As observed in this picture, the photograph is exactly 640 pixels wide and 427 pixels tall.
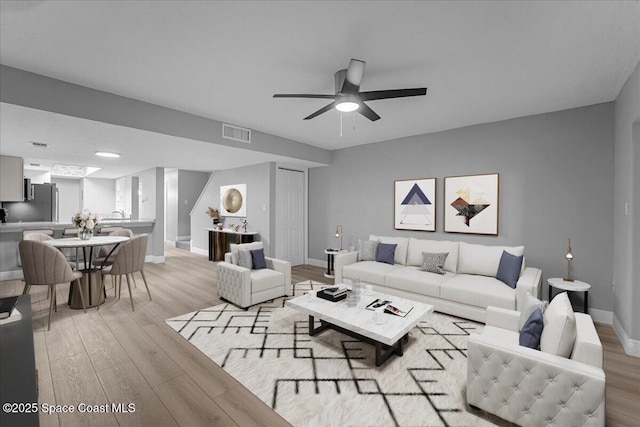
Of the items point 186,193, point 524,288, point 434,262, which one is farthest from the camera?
point 186,193

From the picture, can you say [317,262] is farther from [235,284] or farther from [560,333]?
[560,333]

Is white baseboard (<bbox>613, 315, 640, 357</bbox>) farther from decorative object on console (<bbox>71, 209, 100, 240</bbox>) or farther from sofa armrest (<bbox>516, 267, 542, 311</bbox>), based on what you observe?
decorative object on console (<bbox>71, 209, 100, 240</bbox>)

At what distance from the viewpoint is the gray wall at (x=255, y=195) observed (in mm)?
6133

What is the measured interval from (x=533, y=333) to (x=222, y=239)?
6370 millimetres

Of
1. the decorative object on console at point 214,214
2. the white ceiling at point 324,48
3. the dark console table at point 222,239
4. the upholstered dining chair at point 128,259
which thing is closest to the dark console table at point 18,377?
the white ceiling at point 324,48

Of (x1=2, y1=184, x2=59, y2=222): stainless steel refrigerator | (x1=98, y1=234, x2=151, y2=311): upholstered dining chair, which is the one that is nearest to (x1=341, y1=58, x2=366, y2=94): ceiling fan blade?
(x1=98, y1=234, x2=151, y2=311): upholstered dining chair

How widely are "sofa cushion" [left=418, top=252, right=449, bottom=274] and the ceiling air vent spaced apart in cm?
342

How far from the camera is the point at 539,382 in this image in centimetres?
172

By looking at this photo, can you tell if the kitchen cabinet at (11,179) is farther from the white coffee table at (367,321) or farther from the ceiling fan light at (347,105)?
the ceiling fan light at (347,105)

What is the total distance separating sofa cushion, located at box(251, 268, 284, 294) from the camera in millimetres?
3895

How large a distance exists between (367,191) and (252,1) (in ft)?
14.1

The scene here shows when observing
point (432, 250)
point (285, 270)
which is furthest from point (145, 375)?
point (432, 250)

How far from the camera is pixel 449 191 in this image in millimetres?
4684

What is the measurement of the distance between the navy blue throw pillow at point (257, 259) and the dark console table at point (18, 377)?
10.7ft
